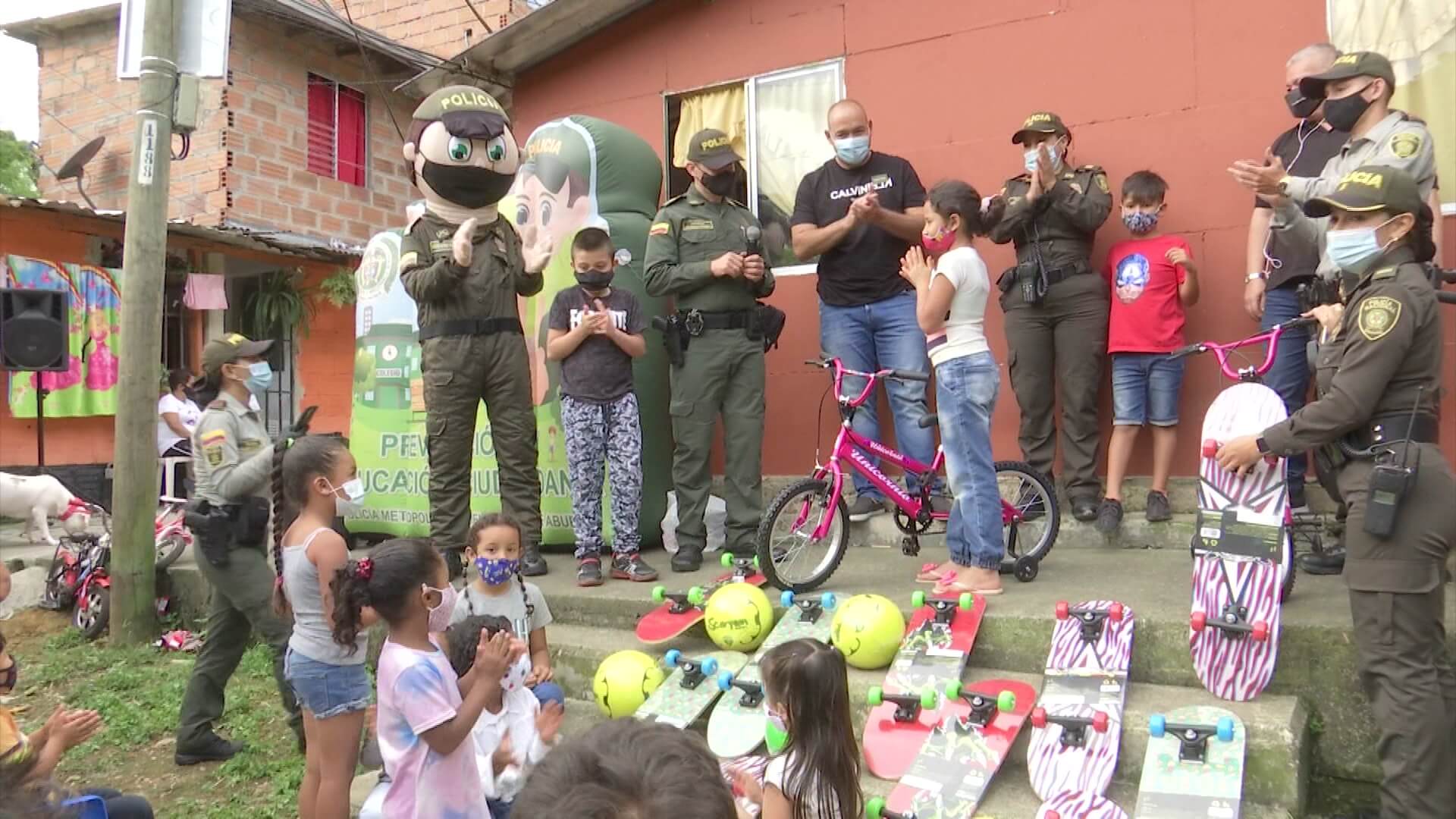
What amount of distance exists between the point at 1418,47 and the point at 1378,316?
2744mm

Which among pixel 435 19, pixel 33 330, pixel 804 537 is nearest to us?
pixel 804 537

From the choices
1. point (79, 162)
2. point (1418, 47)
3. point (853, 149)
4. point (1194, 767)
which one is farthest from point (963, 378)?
point (79, 162)

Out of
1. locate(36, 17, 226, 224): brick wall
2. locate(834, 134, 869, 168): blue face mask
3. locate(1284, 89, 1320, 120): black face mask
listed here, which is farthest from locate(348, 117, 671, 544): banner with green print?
locate(36, 17, 226, 224): brick wall

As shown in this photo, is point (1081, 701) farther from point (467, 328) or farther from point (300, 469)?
point (467, 328)

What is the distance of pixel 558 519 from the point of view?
5.60m

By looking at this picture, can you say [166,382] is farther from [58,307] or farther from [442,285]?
[442,285]

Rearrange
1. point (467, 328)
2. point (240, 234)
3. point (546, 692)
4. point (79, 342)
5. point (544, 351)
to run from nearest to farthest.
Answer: point (546, 692), point (467, 328), point (544, 351), point (79, 342), point (240, 234)

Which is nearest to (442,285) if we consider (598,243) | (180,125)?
(598,243)

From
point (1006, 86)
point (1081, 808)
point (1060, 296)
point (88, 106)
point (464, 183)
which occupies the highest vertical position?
point (88, 106)

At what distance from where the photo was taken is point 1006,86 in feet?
18.3

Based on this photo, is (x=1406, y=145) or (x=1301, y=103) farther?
(x=1301, y=103)

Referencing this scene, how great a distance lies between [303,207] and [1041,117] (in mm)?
9868

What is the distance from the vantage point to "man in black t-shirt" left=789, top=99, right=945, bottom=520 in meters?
4.97

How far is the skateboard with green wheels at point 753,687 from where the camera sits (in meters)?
3.31
